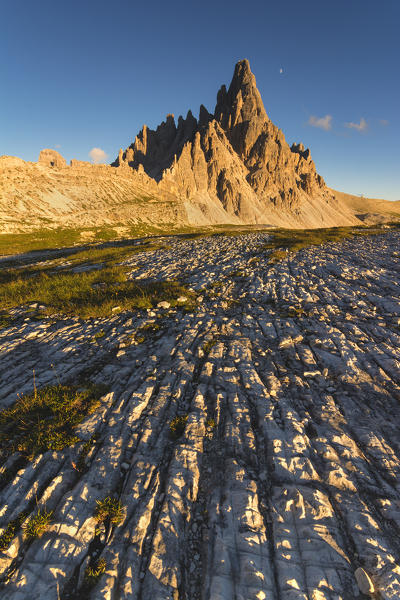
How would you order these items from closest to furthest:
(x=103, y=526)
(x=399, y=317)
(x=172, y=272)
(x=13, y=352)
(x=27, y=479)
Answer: (x=103, y=526) < (x=27, y=479) < (x=13, y=352) < (x=399, y=317) < (x=172, y=272)

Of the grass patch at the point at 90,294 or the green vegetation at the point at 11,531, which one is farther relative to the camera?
the grass patch at the point at 90,294

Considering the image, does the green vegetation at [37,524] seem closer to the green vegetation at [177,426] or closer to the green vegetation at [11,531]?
the green vegetation at [11,531]

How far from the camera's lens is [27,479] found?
4801mm

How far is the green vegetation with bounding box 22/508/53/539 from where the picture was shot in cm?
395

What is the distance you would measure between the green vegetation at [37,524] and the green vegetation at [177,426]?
2.63 meters

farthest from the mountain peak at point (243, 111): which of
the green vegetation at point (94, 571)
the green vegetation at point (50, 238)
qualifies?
the green vegetation at point (94, 571)

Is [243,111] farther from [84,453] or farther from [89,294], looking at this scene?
[84,453]

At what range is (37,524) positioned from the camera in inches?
159

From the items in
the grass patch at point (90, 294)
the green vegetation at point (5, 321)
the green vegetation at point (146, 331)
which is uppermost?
the grass patch at point (90, 294)

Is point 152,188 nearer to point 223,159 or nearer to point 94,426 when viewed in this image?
point 223,159

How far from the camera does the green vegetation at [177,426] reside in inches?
229

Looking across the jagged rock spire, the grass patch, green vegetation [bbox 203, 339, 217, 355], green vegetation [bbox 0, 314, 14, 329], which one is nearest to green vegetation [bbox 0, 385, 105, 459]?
green vegetation [bbox 203, 339, 217, 355]

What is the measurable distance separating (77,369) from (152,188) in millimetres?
148620

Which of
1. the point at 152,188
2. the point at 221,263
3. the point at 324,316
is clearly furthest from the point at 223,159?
the point at 324,316
